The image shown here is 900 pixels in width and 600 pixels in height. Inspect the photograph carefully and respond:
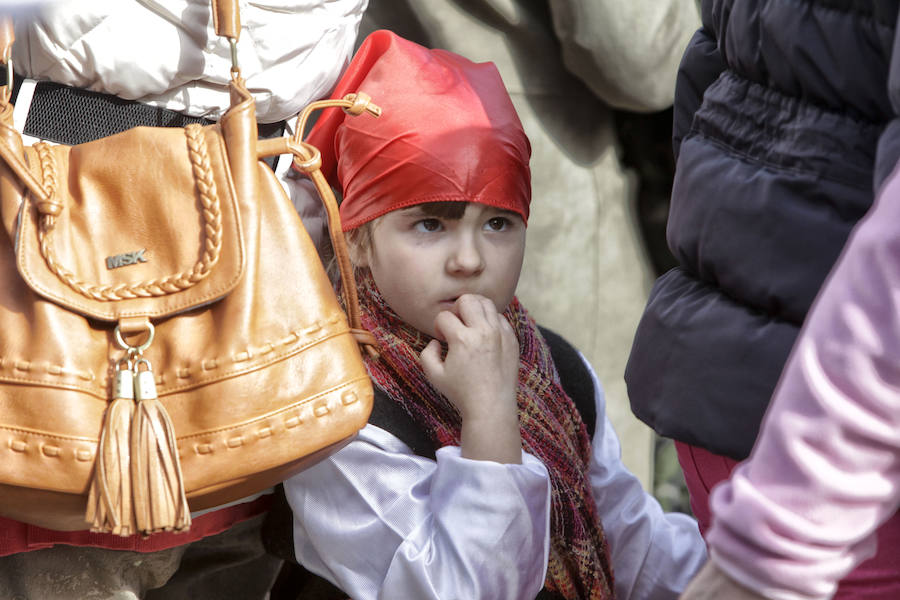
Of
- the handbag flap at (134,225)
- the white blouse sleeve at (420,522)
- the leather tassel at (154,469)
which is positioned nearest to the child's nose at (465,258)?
the white blouse sleeve at (420,522)

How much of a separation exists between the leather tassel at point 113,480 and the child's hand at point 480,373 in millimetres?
431

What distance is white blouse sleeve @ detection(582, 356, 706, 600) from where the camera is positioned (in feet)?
4.93

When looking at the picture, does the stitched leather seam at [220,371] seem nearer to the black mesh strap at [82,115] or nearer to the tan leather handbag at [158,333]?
the tan leather handbag at [158,333]

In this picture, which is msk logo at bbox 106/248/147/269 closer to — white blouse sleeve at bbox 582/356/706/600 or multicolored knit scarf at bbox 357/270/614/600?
multicolored knit scarf at bbox 357/270/614/600

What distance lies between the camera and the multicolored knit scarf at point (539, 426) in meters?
1.32

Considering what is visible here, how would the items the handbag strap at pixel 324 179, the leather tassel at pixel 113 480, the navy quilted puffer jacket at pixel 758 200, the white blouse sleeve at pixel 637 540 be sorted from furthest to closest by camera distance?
the white blouse sleeve at pixel 637 540 < the handbag strap at pixel 324 179 < the leather tassel at pixel 113 480 < the navy quilted puffer jacket at pixel 758 200

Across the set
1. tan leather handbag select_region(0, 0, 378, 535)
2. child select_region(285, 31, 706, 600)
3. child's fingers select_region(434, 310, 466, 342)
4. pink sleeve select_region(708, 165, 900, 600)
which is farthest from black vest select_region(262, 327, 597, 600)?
pink sleeve select_region(708, 165, 900, 600)

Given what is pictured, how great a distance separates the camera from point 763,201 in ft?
2.40

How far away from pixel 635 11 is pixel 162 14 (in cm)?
88

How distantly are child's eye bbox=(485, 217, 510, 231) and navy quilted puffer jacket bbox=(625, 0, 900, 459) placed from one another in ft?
1.76

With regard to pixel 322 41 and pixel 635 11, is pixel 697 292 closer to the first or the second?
pixel 322 41

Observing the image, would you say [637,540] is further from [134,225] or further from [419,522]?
[134,225]

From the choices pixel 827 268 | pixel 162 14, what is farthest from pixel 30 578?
pixel 827 268

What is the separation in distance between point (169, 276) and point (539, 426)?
591 mm
